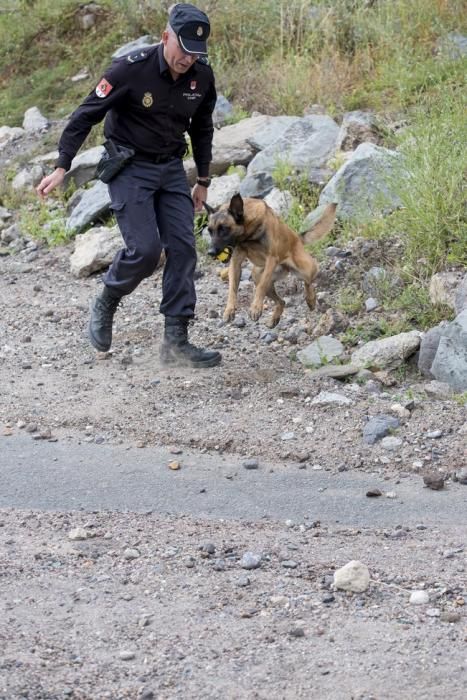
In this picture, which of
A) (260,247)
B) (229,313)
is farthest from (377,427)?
(260,247)

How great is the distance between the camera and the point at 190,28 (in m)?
5.82

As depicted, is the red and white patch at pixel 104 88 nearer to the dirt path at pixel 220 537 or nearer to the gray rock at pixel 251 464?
the dirt path at pixel 220 537

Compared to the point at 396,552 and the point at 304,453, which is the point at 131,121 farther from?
the point at 396,552

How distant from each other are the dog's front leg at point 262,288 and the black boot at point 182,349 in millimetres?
584

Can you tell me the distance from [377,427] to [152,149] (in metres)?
Answer: 2.09

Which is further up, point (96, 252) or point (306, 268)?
point (306, 268)

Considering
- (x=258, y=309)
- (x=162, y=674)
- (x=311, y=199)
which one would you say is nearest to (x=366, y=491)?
(x=162, y=674)

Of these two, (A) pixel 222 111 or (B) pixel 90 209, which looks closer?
(B) pixel 90 209

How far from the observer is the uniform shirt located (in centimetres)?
609

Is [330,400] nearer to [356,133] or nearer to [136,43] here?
[356,133]

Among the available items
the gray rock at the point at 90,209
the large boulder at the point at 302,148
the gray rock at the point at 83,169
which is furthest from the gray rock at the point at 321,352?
the gray rock at the point at 83,169

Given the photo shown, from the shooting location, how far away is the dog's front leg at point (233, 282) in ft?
24.0

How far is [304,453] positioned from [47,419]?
5.03 feet

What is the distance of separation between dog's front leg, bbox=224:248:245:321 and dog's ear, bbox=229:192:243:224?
1.07ft
